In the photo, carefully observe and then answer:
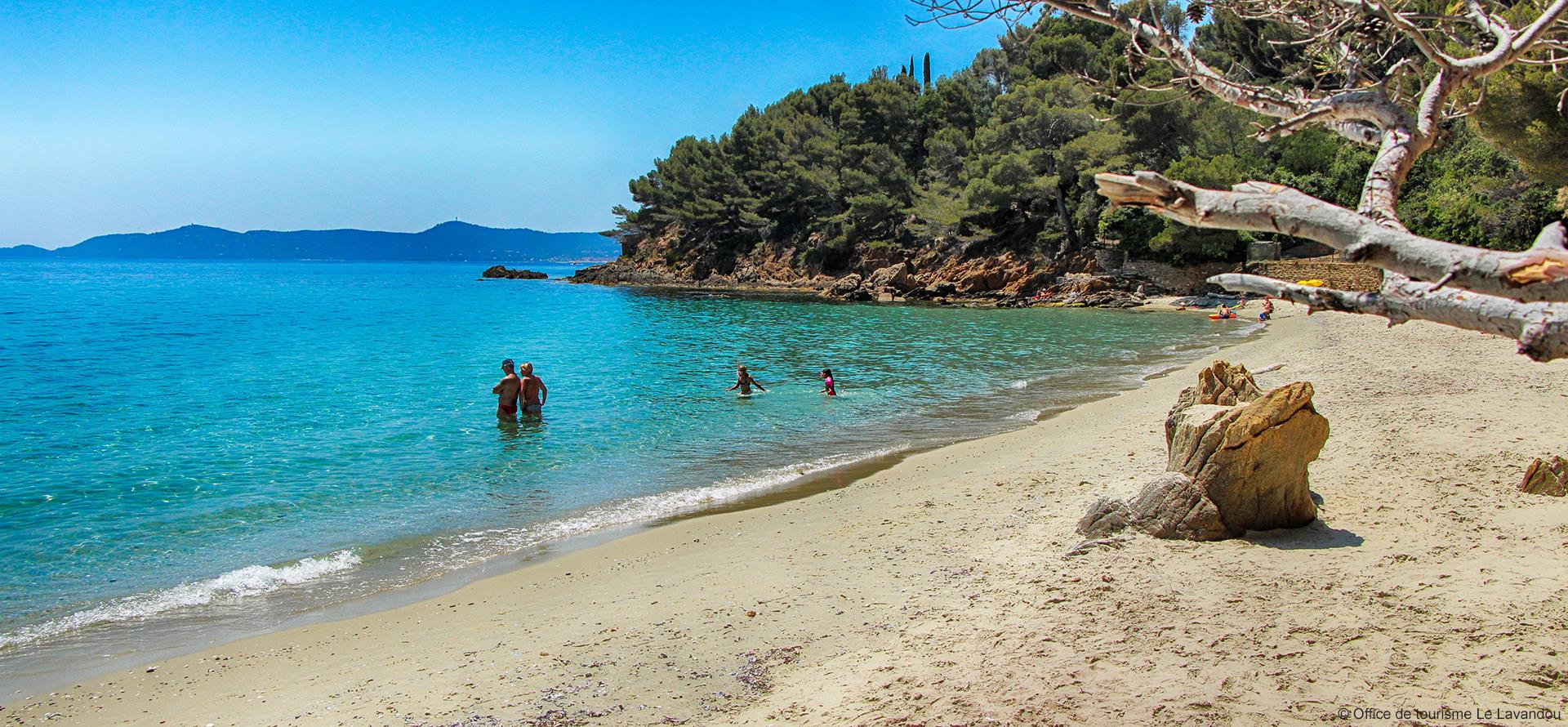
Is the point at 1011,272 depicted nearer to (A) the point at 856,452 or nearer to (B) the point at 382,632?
(A) the point at 856,452

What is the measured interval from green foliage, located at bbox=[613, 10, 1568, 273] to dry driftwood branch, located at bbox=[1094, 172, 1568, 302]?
14.2 meters

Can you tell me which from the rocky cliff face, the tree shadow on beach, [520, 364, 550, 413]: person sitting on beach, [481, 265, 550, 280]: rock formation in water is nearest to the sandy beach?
the tree shadow on beach

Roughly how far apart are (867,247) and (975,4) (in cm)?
5538

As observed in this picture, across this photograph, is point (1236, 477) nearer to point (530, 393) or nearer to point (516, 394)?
point (530, 393)

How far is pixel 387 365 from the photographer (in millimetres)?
25562

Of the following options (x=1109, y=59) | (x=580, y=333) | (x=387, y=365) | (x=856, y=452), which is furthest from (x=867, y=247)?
(x=856, y=452)

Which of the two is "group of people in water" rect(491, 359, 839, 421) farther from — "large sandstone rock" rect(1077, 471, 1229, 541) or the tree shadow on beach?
the tree shadow on beach

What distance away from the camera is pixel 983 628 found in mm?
4922

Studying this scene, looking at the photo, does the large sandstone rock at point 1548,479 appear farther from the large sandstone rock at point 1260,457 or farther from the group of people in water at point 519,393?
the group of people in water at point 519,393

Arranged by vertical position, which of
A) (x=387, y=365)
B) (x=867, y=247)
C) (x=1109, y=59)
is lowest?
(x=387, y=365)

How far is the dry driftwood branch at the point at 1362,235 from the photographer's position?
8.25ft

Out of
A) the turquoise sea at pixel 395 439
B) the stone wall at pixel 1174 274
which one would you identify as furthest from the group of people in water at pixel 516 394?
the stone wall at pixel 1174 274

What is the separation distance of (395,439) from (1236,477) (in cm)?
1229

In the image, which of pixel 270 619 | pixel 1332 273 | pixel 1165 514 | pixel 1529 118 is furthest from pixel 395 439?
pixel 1332 273
